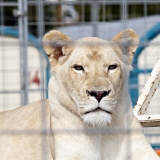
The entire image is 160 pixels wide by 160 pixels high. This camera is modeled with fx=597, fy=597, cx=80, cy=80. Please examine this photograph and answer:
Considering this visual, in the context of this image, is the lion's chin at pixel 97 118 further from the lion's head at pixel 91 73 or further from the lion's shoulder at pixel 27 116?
the lion's shoulder at pixel 27 116

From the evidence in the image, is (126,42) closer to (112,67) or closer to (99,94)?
(112,67)

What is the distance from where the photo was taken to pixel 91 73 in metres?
1.67

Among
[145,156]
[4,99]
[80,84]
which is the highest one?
[80,84]

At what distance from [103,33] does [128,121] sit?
123 inches

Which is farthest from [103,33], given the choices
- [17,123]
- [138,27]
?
[17,123]

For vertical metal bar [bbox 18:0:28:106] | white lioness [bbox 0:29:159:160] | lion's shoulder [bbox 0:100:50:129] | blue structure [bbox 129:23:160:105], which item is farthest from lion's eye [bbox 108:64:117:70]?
blue structure [bbox 129:23:160:105]

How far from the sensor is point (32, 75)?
501 cm

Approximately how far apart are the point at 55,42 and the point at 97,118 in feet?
0.96

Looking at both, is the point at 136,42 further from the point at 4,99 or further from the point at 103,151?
the point at 4,99

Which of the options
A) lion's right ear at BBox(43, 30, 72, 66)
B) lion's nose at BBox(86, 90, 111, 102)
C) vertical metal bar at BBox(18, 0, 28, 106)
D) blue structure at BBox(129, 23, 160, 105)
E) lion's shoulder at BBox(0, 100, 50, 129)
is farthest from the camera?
blue structure at BBox(129, 23, 160, 105)

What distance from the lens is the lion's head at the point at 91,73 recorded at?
1657 mm

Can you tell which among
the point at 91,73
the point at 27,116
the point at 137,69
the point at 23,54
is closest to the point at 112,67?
the point at 91,73

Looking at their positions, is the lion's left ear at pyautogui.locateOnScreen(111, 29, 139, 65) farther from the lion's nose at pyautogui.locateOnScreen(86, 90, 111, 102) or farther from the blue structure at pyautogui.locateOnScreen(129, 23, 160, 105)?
the blue structure at pyautogui.locateOnScreen(129, 23, 160, 105)

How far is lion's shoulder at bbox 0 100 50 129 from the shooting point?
6.97 feet
